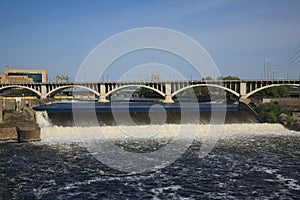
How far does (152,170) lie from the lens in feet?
59.4

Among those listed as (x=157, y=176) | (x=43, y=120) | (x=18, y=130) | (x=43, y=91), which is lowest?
(x=157, y=176)

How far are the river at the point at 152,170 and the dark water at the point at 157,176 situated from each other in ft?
0.13

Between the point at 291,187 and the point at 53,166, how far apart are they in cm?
1217

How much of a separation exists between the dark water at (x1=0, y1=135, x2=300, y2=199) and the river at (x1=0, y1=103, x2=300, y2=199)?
0.13 feet

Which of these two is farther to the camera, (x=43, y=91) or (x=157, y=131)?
(x=43, y=91)

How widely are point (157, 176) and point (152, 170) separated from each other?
→ 1.21 metres

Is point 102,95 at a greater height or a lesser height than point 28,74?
lesser

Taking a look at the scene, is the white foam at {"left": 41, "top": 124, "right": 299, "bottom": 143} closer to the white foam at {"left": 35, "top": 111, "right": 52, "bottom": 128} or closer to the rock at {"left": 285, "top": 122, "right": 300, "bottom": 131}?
the rock at {"left": 285, "top": 122, "right": 300, "bottom": 131}

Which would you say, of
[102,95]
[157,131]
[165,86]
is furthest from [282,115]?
[102,95]

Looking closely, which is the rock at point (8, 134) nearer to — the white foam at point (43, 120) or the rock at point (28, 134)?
the rock at point (28, 134)

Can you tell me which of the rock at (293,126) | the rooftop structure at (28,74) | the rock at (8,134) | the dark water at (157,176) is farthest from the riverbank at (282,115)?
the rooftop structure at (28,74)

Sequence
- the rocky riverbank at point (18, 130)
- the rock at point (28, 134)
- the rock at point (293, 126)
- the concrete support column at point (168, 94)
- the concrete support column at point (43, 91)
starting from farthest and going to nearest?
the concrete support column at point (43, 91) < the concrete support column at point (168, 94) < the rock at point (293, 126) < the rocky riverbank at point (18, 130) < the rock at point (28, 134)

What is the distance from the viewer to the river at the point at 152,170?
14488 millimetres

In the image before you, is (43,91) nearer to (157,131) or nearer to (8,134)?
(157,131)
